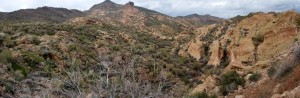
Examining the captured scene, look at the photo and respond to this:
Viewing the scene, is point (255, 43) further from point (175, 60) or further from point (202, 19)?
point (202, 19)

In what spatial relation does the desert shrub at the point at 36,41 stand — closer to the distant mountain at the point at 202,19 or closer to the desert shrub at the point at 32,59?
the desert shrub at the point at 32,59

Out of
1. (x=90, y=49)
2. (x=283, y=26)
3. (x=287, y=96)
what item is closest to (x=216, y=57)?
(x=283, y=26)

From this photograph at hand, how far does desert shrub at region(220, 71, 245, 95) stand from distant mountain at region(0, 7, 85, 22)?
4307 cm

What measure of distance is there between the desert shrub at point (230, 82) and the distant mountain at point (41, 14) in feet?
141

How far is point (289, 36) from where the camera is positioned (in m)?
28.2

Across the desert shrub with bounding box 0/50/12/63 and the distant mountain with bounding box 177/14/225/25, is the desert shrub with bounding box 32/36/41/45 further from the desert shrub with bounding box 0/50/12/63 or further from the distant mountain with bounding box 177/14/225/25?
the distant mountain with bounding box 177/14/225/25

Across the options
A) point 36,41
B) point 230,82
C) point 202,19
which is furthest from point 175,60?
point 202,19

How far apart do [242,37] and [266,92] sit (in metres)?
21.4

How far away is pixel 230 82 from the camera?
22.7 metres

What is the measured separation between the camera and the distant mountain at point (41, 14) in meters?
62.9

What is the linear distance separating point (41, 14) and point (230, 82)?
55.4 metres

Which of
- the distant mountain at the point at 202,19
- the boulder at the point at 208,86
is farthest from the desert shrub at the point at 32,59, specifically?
the distant mountain at the point at 202,19

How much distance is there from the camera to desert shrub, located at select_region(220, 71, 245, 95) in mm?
21303

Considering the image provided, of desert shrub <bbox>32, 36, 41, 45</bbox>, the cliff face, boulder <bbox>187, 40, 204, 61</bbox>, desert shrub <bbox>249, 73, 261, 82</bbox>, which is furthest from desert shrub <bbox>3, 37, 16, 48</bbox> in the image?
boulder <bbox>187, 40, 204, 61</bbox>
